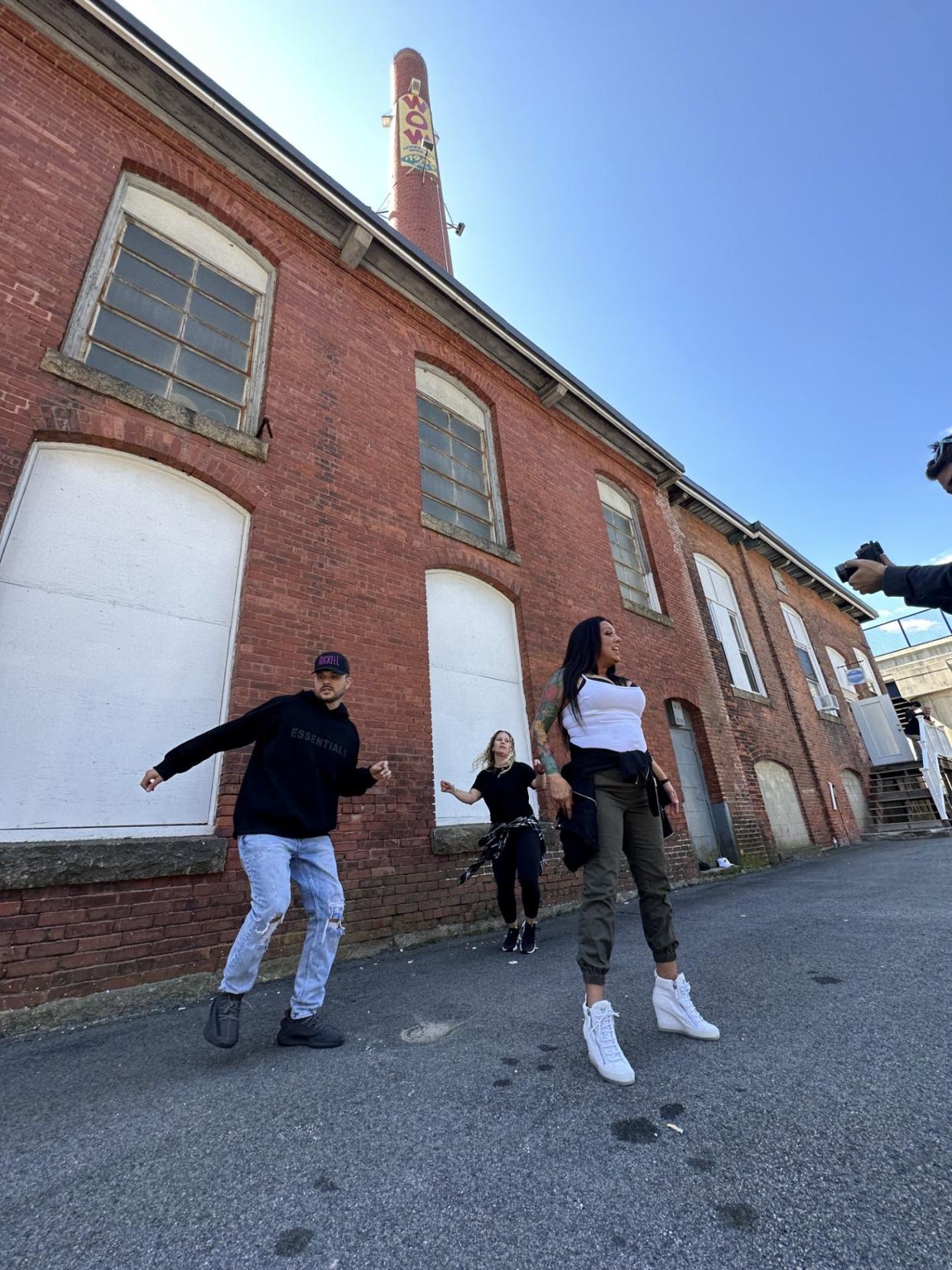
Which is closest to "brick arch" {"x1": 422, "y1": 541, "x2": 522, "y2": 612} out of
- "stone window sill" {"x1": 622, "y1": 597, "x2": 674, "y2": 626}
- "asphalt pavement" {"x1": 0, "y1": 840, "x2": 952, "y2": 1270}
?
"stone window sill" {"x1": 622, "y1": 597, "x2": 674, "y2": 626}

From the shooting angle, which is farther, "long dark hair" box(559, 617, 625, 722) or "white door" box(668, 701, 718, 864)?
"white door" box(668, 701, 718, 864)

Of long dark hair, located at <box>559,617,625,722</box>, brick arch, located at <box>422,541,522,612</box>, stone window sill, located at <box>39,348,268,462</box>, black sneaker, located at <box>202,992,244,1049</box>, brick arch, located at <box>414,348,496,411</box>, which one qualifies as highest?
brick arch, located at <box>414,348,496,411</box>

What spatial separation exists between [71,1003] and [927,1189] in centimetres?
392

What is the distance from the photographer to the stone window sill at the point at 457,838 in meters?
5.11

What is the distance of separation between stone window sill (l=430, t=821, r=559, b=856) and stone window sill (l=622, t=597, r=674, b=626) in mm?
4545

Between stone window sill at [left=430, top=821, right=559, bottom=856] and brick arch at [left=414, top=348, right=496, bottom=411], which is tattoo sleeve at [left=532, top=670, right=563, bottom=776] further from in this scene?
brick arch at [left=414, top=348, right=496, bottom=411]

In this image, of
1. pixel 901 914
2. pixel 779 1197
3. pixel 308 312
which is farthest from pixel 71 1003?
pixel 308 312

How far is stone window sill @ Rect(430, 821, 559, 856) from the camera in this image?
511 cm

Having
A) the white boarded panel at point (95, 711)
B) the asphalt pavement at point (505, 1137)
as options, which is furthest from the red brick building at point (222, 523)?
the asphalt pavement at point (505, 1137)

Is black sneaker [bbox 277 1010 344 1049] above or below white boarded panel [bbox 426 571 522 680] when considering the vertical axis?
below

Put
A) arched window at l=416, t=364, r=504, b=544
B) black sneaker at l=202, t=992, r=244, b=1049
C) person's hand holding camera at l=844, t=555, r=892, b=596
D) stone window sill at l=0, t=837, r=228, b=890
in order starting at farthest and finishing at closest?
arched window at l=416, t=364, r=504, b=544, stone window sill at l=0, t=837, r=228, b=890, black sneaker at l=202, t=992, r=244, b=1049, person's hand holding camera at l=844, t=555, r=892, b=596

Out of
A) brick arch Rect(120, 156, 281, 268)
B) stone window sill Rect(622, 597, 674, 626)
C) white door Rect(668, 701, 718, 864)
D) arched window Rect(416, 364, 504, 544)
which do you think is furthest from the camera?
stone window sill Rect(622, 597, 674, 626)

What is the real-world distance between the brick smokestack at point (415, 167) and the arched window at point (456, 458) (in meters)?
8.58

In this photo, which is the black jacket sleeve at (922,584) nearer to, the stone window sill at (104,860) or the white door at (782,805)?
the stone window sill at (104,860)
